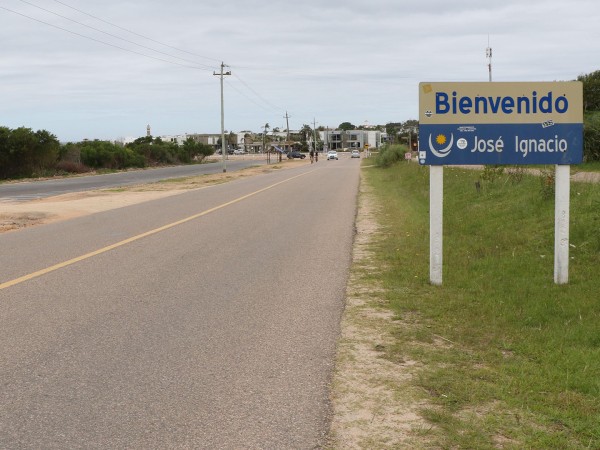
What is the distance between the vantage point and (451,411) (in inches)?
171

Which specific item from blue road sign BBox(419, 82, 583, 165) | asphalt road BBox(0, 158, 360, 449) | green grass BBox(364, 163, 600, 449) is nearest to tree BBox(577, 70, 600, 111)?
green grass BBox(364, 163, 600, 449)

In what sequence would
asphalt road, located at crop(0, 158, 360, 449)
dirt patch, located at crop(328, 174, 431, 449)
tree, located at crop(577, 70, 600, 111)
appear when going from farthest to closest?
tree, located at crop(577, 70, 600, 111), asphalt road, located at crop(0, 158, 360, 449), dirt patch, located at crop(328, 174, 431, 449)

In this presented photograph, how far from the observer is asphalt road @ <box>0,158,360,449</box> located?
415 centimetres

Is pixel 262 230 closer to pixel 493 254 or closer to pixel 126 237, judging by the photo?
pixel 126 237

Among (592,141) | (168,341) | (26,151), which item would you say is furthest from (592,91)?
(168,341)

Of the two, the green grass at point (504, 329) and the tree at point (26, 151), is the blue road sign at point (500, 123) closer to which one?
the green grass at point (504, 329)

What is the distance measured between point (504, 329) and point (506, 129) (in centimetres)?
291

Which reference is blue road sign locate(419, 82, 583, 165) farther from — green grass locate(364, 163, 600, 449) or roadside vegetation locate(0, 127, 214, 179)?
roadside vegetation locate(0, 127, 214, 179)

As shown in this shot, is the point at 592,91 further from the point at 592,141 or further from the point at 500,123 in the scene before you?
the point at 500,123

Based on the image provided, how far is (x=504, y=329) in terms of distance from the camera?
6.25 metres

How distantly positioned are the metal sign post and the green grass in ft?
2.26

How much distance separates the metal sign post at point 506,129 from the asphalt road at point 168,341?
202 centimetres

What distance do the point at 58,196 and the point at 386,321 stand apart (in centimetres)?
2417

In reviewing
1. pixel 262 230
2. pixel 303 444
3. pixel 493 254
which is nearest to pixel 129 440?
pixel 303 444
